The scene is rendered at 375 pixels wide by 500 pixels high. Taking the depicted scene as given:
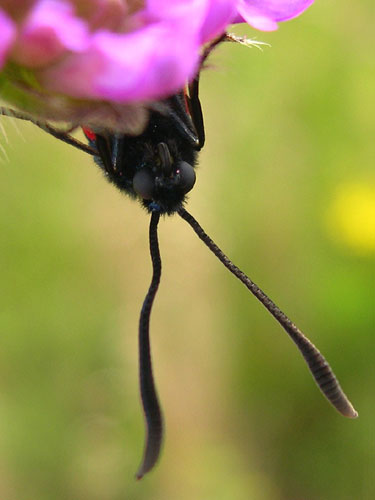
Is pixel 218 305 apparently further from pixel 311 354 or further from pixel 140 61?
pixel 140 61

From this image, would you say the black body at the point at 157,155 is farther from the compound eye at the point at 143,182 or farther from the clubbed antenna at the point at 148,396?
the clubbed antenna at the point at 148,396

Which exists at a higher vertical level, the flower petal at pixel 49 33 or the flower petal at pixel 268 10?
the flower petal at pixel 268 10

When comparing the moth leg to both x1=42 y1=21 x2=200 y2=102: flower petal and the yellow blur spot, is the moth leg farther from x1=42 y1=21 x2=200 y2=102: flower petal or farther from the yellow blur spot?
the yellow blur spot

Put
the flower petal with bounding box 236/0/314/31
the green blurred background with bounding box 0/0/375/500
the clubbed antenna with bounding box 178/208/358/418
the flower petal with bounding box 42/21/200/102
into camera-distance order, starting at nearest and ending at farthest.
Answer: the flower petal with bounding box 42/21/200/102 → the flower petal with bounding box 236/0/314/31 → the clubbed antenna with bounding box 178/208/358/418 → the green blurred background with bounding box 0/0/375/500

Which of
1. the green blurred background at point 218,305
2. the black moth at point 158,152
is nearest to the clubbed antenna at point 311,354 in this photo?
the black moth at point 158,152

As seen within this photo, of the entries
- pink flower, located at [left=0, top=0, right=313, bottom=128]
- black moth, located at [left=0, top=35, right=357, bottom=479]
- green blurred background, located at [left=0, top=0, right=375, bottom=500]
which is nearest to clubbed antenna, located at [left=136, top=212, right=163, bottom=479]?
black moth, located at [left=0, top=35, right=357, bottom=479]

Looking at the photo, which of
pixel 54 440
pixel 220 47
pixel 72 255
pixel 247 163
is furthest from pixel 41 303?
pixel 220 47

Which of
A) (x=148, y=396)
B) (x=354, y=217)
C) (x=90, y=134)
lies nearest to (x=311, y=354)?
(x=148, y=396)
